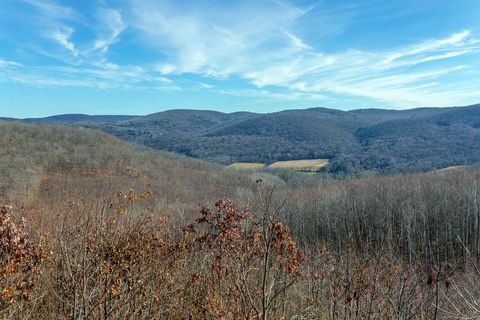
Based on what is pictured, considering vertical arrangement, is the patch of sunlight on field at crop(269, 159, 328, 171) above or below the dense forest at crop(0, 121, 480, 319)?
below

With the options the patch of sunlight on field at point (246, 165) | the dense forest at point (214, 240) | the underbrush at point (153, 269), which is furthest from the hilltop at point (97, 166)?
the underbrush at point (153, 269)

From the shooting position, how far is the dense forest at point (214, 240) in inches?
285

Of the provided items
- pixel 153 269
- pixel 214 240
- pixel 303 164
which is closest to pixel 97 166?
pixel 303 164

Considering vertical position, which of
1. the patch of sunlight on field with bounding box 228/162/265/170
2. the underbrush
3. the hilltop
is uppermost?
the underbrush

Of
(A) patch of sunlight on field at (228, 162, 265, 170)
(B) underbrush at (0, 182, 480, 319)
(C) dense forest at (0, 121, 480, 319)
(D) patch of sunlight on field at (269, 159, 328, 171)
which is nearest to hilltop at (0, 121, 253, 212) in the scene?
(C) dense forest at (0, 121, 480, 319)

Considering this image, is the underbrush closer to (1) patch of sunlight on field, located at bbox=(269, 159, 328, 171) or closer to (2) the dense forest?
(2) the dense forest

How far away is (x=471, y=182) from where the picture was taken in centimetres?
4741

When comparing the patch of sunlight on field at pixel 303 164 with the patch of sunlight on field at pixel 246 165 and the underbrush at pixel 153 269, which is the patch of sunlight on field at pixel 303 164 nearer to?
the patch of sunlight on field at pixel 246 165

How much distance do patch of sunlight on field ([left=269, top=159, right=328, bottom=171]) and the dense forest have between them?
1901 centimetres

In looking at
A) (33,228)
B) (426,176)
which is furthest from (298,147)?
(33,228)

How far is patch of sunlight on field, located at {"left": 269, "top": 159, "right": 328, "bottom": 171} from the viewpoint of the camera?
13012 centimetres

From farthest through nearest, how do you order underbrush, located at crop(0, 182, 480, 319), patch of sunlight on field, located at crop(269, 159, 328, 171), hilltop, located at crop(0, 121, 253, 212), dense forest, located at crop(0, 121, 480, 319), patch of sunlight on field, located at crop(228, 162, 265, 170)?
patch of sunlight on field, located at crop(228, 162, 265, 170), patch of sunlight on field, located at crop(269, 159, 328, 171), hilltop, located at crop(0, 121, 253, 212), dense forest, located at crop(0, 121, 480, 319), underbrush, located at crop(0, 182, 480, 319)

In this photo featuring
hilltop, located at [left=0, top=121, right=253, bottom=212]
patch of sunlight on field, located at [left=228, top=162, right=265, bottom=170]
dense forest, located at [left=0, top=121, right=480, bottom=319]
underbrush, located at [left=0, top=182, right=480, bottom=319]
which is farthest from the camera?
patch of sunlight on field, located at [left=228, top=162, right=265, bottom=170]

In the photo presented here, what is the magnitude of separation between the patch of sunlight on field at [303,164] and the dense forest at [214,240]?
19.0 m
